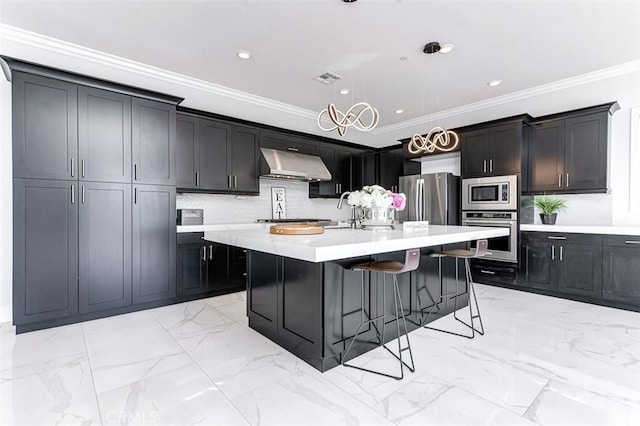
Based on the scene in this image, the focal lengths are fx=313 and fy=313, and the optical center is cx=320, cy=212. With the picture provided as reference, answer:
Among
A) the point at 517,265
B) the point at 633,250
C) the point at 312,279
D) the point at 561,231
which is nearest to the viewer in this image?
the point at 312,279

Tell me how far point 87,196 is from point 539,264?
17.9 ft

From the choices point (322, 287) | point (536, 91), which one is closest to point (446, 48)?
point (536, 91)

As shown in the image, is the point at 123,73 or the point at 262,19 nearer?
the point at 262,19

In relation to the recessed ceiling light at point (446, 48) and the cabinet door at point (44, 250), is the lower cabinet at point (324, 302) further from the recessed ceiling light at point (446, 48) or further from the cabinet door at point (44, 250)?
the recessed ceiling light at point (446, 48)

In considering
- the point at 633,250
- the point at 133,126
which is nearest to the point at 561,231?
the point at 633,250

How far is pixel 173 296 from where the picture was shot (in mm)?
3744

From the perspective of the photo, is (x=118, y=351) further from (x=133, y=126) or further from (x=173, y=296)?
(x=133, y=126)

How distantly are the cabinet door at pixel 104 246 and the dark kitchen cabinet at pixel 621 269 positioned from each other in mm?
5453

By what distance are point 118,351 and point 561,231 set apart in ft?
16.4

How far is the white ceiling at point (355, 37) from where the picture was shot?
2580mm

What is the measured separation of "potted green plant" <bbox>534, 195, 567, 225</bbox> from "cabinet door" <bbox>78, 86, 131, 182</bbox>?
17.5 ft

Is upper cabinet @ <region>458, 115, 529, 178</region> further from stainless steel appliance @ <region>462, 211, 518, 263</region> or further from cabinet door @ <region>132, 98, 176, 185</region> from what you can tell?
cabinet door @ <region>132, 98, 176, 185</region>

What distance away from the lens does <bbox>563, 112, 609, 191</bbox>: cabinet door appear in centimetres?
395

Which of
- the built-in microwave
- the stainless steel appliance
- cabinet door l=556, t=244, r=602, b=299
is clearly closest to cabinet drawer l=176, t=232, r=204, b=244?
the stainless steel appliance
